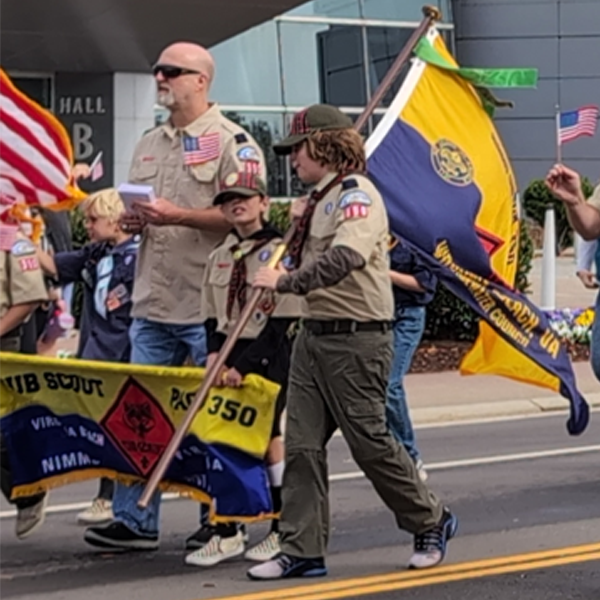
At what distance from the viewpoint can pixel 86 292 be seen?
7.39 m

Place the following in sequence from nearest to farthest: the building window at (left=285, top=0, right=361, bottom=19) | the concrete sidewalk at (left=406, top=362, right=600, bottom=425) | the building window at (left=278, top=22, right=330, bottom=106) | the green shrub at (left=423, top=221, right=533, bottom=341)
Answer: the concrete sidewalk at (left=406, top=362, right=600, bottom=425) < the green shrub at (left=423, top=221, right=533, bottom=341) < the building window at (left=278, top=22, right=330, bottom=106) < the building window at (left=285, top=0, right=361, bottom=19)

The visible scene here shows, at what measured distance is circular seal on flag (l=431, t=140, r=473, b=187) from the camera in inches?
279

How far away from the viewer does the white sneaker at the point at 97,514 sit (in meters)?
7.32

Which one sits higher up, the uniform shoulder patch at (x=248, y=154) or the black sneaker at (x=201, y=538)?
the uniform shoulder patch at (x=248, y=154)

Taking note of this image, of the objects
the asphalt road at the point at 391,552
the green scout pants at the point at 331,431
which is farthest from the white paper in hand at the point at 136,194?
the asphalt road at the point at 391,552

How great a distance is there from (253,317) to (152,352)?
0.66 meters

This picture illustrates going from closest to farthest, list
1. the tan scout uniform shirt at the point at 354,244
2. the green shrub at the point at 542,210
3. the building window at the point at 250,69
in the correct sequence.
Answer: the tan scout uniform shirt at the point at 354,244 → the building window at the point at 250,69 → the green shrub at the point at 542,210

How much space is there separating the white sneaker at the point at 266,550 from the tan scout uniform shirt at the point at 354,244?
1.08 m

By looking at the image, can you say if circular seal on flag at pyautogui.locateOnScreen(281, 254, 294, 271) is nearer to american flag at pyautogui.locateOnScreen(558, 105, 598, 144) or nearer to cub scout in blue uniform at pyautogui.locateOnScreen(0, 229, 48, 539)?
cub scout in blue uniform at pyautogui.locateOnScreen(0, 229, 48, 539)

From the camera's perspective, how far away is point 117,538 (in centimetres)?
664

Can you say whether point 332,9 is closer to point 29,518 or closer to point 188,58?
point 188,58

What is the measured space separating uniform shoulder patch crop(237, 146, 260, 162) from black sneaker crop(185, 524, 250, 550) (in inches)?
62.1

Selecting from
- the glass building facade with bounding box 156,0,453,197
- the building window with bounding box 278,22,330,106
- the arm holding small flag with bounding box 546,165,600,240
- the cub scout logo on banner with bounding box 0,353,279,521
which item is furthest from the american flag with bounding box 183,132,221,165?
the building window with bounding box 278,22,330,106

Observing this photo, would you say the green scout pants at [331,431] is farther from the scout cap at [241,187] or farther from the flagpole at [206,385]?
the scout cap at [241,187]
